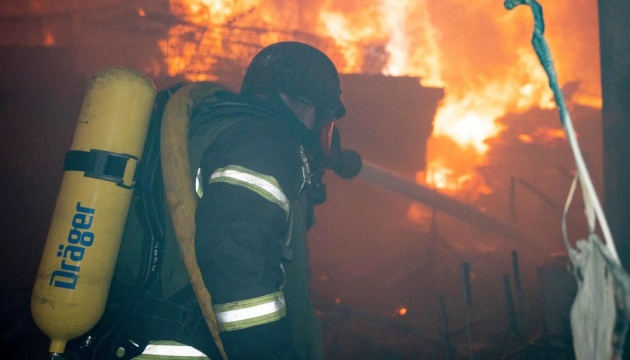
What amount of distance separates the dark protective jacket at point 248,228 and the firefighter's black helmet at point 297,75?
54 cm

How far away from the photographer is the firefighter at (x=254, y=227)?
1.53 meters

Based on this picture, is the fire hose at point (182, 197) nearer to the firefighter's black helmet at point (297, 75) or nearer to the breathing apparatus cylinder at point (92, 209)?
the breathing apparatus cylinder at point (92, 209)

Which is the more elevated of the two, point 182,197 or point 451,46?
point 451,46

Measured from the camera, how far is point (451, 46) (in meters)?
20.3

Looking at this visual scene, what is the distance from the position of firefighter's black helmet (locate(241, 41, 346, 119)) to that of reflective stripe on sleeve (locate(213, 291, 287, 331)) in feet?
4.21

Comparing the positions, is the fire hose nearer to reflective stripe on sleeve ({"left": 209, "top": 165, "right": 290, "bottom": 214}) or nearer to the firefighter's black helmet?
reflective stripe on sleeve ({"left": 209, "top": 165, "right": 290, "bottom": 214})

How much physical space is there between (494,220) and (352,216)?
4.74 meters

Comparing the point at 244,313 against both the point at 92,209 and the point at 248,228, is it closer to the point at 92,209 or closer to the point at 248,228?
the point at 248,228

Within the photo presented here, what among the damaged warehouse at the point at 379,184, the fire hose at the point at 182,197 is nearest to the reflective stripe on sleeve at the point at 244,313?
the fire hose at the point at 182,197

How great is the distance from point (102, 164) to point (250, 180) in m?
0.77

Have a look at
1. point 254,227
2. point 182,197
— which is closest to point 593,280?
point 254,227

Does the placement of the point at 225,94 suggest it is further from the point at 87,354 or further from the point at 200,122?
the point at 87,354

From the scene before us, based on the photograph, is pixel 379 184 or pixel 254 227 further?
pixel 379 184

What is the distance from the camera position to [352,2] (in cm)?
2152
